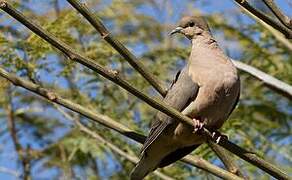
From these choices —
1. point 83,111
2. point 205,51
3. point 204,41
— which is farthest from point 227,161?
point 204,41

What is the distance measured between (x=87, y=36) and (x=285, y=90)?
187 centimetres

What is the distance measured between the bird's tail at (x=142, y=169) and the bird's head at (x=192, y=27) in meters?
0.78

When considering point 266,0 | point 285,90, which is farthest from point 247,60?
point 266,0

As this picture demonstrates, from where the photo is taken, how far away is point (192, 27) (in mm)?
4594

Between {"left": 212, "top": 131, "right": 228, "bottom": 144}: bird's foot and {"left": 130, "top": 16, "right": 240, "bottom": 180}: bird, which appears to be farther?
{"left": 130, "top": 16, "right": 240, "bottom": 180}: bird

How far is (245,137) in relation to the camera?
5066mm

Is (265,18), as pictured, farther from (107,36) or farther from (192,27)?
(192,27)

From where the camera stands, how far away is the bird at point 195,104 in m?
4.00

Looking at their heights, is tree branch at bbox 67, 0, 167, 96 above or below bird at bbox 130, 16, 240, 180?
above

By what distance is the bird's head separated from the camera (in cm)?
456

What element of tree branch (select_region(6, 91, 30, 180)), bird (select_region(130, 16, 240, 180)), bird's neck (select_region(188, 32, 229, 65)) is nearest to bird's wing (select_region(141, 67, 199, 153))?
bird (select_region(130, 16, 240, 180))

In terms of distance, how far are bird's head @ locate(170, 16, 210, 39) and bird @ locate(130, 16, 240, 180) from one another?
0.28 metres

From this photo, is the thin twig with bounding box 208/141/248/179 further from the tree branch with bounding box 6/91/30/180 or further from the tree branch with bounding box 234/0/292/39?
the tree branch with bounding box 6/91/30/180

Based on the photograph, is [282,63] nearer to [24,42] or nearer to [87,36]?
[87,36]
